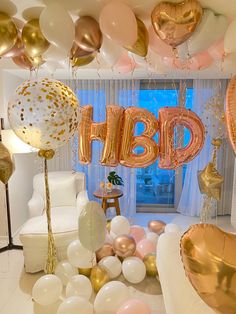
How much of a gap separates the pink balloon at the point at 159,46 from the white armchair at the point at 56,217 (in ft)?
5.47

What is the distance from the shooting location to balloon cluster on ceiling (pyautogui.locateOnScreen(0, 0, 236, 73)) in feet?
4.24

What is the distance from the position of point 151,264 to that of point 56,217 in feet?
3.33

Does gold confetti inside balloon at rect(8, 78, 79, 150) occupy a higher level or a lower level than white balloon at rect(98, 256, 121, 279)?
higher

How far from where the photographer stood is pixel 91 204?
1746 millimetres

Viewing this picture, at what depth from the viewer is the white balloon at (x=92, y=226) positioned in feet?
5.64

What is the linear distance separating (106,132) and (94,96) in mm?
2066

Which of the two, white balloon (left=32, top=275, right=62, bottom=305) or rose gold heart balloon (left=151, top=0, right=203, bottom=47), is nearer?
rose gold heart balloon (left=151, top=0, right=203, bottom=47)

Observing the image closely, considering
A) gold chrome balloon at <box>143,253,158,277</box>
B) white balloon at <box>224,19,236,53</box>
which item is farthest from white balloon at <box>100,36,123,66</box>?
gold chrome balloon at <box>143,253,158,277</box>

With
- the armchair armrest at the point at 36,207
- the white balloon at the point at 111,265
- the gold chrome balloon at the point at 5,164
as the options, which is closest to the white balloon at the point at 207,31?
the gold chrome balloon at the point at 5,164

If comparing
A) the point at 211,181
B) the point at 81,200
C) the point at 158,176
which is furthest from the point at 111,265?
the point at 158,176

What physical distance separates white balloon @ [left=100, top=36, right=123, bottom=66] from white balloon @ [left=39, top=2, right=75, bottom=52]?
26 centimetres

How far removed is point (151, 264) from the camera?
2.29 meters

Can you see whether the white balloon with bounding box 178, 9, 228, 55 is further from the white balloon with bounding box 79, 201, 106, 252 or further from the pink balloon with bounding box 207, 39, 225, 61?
the white balloon with bounding box 79, 201, 106, 252

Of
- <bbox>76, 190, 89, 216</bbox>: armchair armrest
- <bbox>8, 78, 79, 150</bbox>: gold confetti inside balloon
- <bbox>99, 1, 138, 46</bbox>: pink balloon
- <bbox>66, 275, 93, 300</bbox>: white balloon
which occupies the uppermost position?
<bbox>99, 1, 138, 46</bbox>: pink balloon
